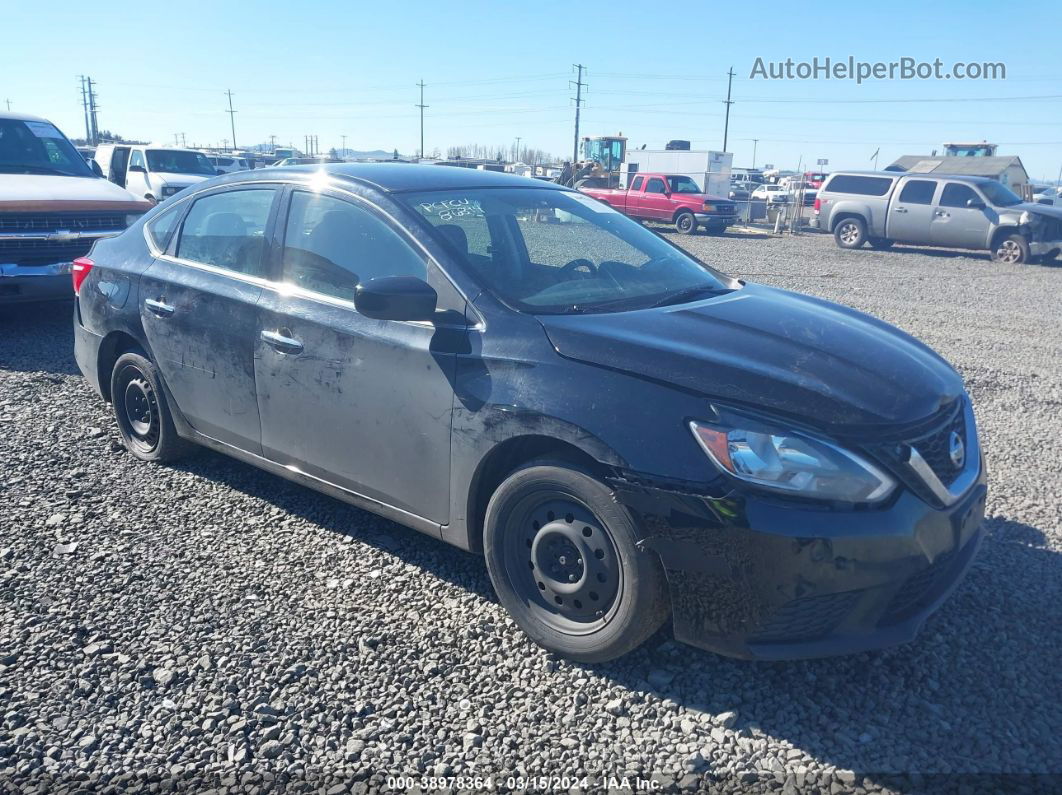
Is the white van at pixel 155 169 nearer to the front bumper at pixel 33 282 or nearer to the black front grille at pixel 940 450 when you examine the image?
the front bumper at pixel 33 282

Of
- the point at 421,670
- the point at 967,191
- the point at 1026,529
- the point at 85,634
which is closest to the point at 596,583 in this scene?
the point at 421,670

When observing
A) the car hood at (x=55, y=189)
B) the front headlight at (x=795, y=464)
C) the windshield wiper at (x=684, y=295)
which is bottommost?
the front headlight at (x=795, y=464)

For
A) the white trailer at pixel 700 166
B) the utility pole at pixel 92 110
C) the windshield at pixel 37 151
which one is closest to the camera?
the windshield at pixel 37 151

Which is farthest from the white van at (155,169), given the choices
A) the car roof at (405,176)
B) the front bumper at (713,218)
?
the car roof at (405,176)

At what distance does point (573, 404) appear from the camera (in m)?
2.85

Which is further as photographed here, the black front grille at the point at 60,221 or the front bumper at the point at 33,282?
the black front grille at the point at 60,221

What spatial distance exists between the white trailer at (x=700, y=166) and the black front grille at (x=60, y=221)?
2916 centimetres

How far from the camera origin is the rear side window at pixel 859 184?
2061 centimetres

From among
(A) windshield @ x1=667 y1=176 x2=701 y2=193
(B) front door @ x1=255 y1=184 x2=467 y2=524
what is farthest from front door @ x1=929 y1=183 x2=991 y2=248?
(B) front door @ x1=255 y1=184 x2=467 y2=524

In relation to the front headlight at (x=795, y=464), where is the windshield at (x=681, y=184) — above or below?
above

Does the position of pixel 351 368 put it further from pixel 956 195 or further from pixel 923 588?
pixel 956 195

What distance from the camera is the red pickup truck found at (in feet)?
82.9

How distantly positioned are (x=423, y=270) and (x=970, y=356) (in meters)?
6.86

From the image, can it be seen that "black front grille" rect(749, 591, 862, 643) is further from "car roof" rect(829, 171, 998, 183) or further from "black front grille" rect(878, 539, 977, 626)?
"car roof" rect(829, 171, 998, 183)
